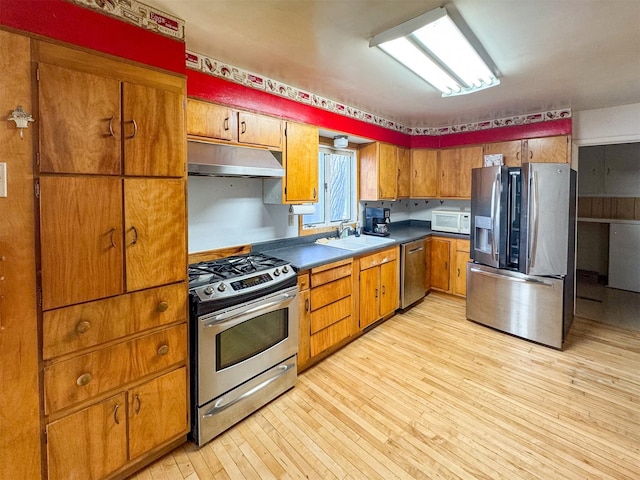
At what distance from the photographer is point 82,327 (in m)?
1.42

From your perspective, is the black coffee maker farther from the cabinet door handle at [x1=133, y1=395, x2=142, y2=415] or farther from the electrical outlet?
the electrical outlet

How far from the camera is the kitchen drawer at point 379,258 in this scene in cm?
311

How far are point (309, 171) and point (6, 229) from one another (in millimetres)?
2100

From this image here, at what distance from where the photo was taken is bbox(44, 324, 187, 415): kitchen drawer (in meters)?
1.38

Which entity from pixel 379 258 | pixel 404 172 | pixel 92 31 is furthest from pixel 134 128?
pixel 404 172

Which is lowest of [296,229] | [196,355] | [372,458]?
[372,458]

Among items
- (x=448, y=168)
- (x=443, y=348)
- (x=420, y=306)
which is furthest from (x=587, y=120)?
(x=443, y=348)

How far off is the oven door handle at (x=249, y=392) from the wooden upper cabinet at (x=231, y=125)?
1.70 m

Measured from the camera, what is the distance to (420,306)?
4.09 metres

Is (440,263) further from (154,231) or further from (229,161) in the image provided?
(154,231)

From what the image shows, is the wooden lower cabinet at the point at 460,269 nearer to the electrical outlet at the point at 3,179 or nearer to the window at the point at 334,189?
the window at the point at 334,189

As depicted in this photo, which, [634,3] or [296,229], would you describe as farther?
[296,229]

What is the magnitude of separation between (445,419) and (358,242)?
6.26 ft

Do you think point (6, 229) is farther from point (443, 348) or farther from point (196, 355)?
point (443, 348)
